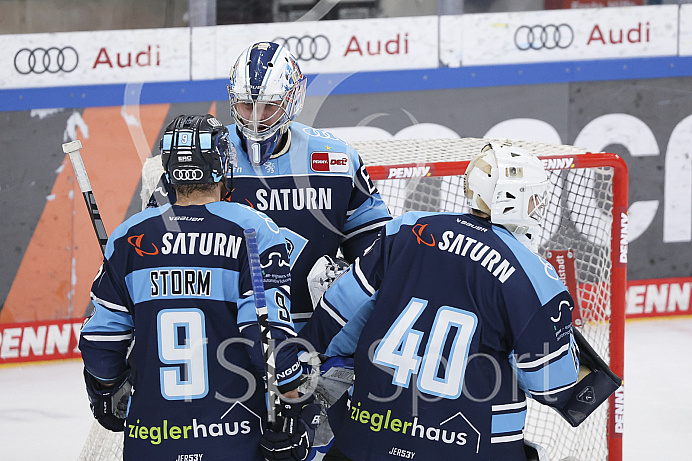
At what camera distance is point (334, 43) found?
5473mm

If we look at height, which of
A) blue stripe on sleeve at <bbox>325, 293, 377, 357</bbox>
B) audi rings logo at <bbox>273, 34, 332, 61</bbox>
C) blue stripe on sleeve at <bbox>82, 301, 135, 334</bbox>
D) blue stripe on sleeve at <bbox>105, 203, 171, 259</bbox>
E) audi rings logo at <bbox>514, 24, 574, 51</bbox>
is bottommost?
blue stripe on sleeve at <bbox>325, 293, 377, 357</bbox>

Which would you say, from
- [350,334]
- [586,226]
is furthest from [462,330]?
[586,226]

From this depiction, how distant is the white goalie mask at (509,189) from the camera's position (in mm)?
2279

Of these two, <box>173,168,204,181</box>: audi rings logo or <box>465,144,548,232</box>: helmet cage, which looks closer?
<box>173,168,204,181</box>: audi rings logo

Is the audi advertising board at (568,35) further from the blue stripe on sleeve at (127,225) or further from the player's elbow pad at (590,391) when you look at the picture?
the blue stripe on sleeve at (127,225)

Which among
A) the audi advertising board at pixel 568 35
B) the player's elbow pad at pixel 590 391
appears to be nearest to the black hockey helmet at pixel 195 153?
the player's elbow pad at pixel 590 391

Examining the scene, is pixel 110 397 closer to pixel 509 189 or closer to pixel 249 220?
pixel 249 220

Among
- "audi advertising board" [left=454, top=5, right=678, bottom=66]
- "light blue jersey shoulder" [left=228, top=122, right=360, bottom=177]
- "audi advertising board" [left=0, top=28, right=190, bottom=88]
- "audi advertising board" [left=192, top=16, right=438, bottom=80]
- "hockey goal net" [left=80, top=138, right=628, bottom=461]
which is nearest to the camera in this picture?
"light blue jersey shoulder" [left=228, top=122, right=360, bottom=177]

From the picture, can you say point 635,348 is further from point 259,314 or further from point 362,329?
point 259,314

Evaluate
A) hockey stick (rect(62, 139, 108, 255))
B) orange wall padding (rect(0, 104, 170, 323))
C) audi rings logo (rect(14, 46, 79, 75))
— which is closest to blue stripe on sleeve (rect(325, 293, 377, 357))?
hockey stick (rect(62, 139, 108, 255))

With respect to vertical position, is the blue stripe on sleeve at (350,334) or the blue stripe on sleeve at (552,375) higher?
the blue stripe on sleeve at (350,334)

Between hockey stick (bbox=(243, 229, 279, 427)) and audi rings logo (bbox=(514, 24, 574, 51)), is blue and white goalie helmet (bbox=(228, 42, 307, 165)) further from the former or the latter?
audi rings logo (bbox=(514, 24, 574, 51))

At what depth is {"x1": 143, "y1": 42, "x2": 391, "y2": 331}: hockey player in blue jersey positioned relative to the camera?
103 inches

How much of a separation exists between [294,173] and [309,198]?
0.09m
